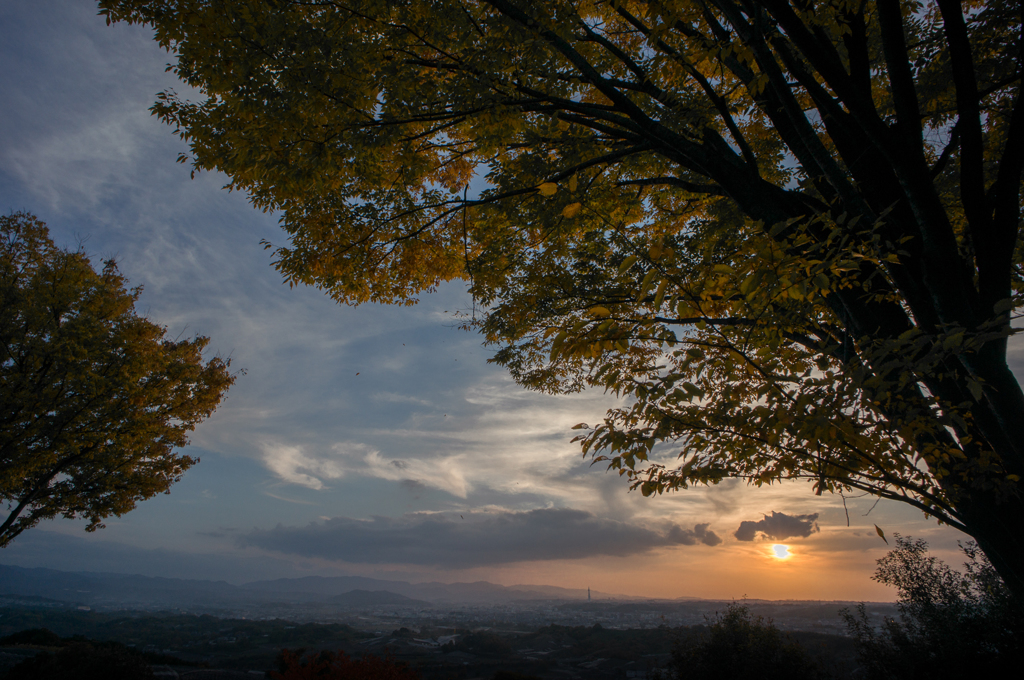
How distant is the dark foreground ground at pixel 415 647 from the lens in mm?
13836

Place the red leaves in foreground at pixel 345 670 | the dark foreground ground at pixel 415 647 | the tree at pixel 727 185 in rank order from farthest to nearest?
the dark foreground ground at pixel 415 647, the red leaves in foreground at pixel 345 670, the tree at pixel 727 185

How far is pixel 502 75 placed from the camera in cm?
458

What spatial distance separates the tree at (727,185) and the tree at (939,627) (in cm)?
953

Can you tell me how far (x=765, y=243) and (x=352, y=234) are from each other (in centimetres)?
500

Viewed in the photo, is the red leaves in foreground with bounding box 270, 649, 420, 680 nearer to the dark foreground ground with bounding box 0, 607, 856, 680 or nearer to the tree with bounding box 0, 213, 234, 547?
the dark foreground ground with bounding box 0, 607, 856, 680

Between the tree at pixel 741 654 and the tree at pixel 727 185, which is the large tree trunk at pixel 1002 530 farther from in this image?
the tree at pixel 741 654

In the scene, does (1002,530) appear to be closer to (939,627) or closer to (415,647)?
(939,627)

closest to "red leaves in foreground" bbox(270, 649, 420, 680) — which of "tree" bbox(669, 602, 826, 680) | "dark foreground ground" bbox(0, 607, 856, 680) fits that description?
"dark foreground ground" bbox(0, 607, 856, 680)

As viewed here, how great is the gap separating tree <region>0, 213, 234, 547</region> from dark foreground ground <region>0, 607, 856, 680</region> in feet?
13.9

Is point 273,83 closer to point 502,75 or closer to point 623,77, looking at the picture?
point 502,75

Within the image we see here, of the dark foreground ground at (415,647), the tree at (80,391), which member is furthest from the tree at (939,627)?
the tree at (80,391)

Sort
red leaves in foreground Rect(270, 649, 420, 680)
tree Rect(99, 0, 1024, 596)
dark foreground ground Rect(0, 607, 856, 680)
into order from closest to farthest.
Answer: tree Rect(99, 0, 1024, 596) < red leaves in foreground Rect(270, 649, 420, 680) < dark foreground ground Rect(0, 607, 856, 680)

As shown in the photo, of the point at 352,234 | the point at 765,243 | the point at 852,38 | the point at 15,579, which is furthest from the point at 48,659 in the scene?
the point at 15,579

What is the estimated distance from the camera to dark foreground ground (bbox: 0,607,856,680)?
13836mm
